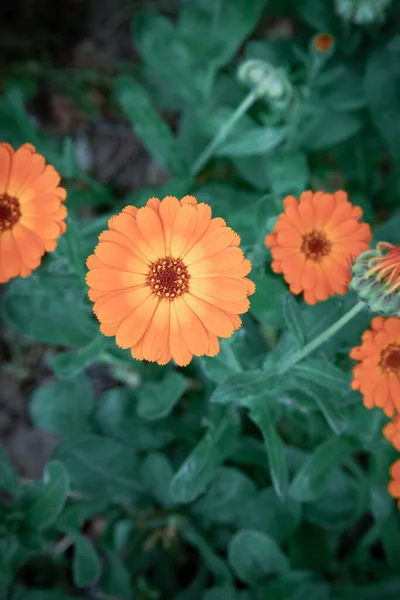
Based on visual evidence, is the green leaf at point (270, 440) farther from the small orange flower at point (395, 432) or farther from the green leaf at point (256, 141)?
the green leaf at point (256, 141)

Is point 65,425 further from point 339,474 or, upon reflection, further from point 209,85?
point 209,85

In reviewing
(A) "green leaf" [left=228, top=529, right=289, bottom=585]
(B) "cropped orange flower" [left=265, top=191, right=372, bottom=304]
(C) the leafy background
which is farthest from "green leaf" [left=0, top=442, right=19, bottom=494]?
(B) "cropped orange flower" [left=265, top=191, right=372, bottom=304]

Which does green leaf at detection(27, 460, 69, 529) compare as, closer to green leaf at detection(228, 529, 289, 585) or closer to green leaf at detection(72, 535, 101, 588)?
green leaf at detection(72, 535, 101, 588)

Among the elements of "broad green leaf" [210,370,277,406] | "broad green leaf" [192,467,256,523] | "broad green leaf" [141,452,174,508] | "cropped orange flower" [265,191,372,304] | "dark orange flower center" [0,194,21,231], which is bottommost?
"broad green leaf" [192,467,256,523]

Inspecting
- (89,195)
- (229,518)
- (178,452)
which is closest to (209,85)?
(89,195)

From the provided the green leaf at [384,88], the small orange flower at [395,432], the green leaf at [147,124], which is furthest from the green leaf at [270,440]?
the green leaf at [384,88]

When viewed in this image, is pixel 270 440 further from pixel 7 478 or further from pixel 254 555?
pixel 7 478
